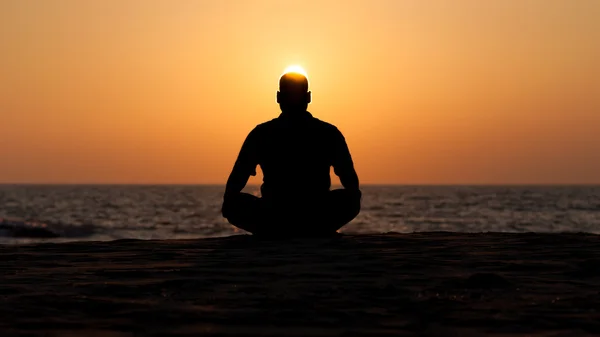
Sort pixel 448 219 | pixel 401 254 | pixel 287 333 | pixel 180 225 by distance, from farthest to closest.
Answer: pixel 448 219, pixel 180 225, pixel 401 254, pixel 287 333

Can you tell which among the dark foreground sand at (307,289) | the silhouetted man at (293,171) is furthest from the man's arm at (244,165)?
the dark foreground sand at (307,289)

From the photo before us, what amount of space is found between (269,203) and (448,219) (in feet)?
195

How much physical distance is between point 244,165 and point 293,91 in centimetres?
93

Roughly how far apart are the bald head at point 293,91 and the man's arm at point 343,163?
0.49m

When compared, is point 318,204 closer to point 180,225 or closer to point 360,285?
point 360,285

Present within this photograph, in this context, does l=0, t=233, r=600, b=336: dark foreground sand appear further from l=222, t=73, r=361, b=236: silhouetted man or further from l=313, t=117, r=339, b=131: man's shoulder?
l=313, t=117, r=339, b=131: man's shoulder

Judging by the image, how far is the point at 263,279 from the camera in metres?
6.04

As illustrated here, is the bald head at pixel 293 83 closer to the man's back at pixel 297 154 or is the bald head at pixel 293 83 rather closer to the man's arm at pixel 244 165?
the man's back at pixel 297 154

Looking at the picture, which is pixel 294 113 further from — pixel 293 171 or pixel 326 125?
pixel 293 171

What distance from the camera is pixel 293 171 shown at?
→ 366 inches

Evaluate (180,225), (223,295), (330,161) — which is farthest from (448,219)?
(223,295)

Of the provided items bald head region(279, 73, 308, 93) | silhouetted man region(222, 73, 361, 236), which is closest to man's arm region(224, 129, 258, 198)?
silhouetted man region(222, 73, 361, 236)

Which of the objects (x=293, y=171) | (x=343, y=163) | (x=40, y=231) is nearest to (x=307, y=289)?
(x=293, y=171)

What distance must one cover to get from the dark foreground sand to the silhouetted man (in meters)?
0.53
